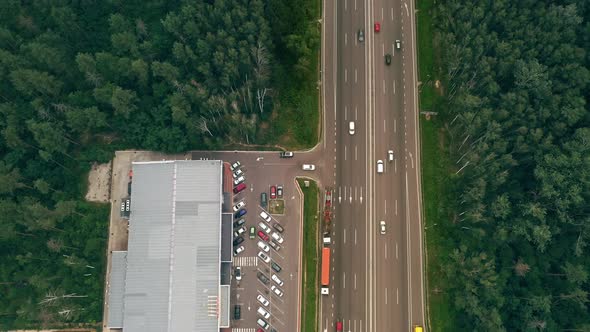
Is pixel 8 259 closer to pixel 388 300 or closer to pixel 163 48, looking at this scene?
pixel 163 48

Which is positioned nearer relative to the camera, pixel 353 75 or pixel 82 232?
pixel 82 232

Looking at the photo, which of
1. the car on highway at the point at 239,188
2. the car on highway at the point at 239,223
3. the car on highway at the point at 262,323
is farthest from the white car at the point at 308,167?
the car on highway at the point at 262,323

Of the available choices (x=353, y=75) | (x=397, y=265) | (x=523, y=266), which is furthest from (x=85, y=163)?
(x=523, y=266)

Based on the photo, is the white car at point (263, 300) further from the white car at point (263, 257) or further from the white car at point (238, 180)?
the white car at point (238, 180)

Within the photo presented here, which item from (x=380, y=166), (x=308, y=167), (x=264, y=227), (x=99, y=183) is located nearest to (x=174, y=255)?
(x=264, y=227)

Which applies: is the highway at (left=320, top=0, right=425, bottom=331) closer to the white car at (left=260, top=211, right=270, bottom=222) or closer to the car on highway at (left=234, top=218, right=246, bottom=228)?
the white car at (left=260, top=211, right=270, bottom=222)

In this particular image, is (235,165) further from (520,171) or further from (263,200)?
(520,171)
